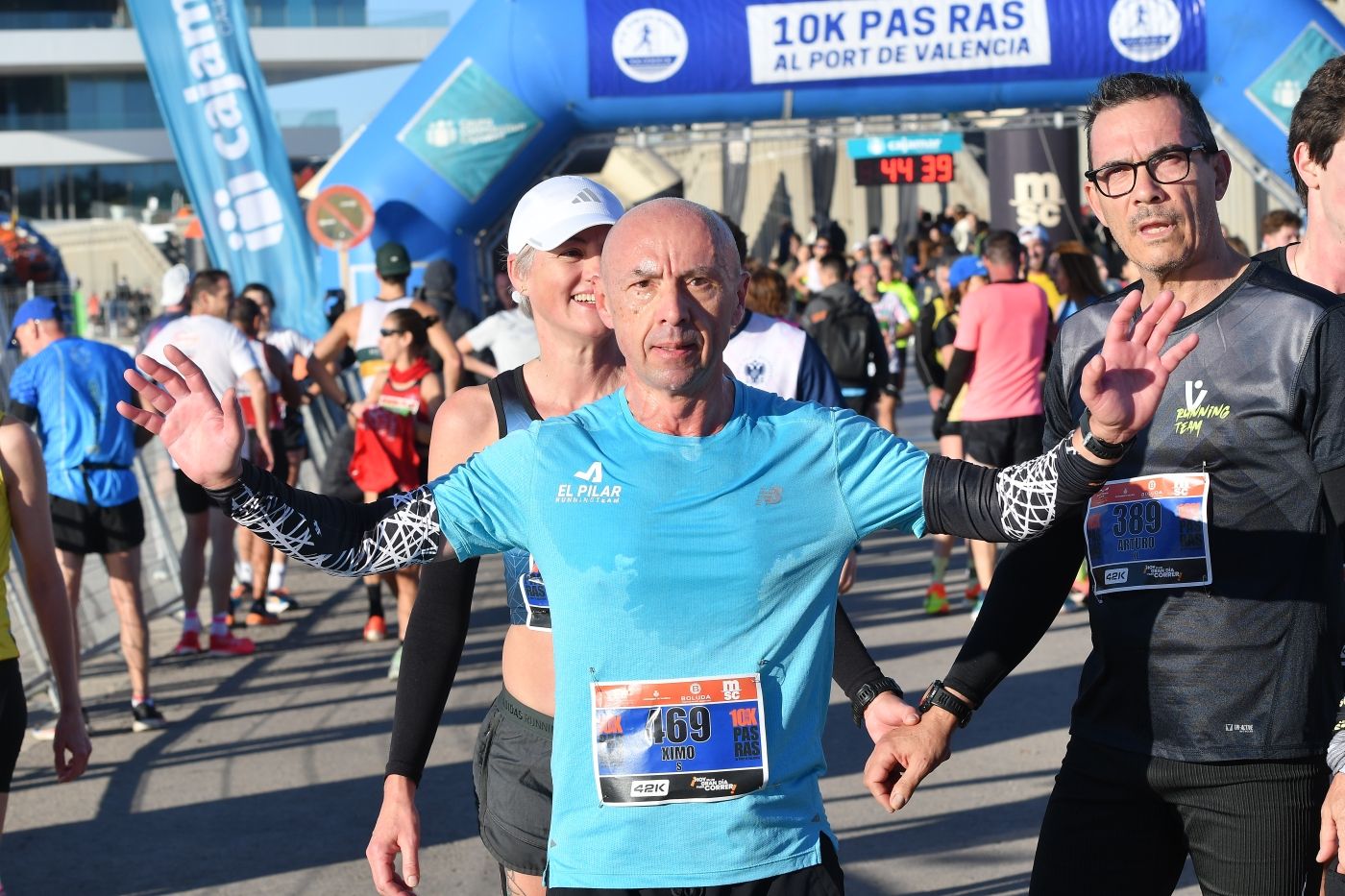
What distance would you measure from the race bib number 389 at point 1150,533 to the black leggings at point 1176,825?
1.00 ft

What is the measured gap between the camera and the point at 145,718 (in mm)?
7547

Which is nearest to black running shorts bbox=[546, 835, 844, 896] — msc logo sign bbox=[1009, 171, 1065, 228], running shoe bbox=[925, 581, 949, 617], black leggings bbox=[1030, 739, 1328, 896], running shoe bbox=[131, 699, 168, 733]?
black leggings bbox=[1030, 739, 1328, 896]

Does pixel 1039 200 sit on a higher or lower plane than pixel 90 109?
lower

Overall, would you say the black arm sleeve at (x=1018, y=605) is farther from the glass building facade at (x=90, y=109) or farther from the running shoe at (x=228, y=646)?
the glass building facade at (x=90, y=109)

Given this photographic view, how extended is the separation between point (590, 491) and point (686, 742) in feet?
1.28

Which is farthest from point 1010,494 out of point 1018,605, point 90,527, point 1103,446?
point 90,527

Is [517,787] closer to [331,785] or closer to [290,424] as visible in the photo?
[331,785]

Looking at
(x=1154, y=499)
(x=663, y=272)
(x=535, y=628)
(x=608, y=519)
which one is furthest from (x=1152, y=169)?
(x=535, y=628)

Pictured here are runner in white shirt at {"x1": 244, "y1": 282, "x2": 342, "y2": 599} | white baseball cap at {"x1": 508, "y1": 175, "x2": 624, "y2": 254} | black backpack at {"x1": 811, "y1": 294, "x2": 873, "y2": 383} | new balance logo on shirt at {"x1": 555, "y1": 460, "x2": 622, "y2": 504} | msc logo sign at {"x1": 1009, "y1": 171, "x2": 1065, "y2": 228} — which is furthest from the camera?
msc logo sign at {"x1": 1009, "y1": 171, "x2": 1065, "y2": 228}

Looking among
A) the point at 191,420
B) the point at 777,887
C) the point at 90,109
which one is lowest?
the point at 777,887

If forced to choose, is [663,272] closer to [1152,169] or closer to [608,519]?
[608,519]

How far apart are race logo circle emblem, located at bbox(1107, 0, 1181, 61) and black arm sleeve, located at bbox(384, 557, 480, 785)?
14.8 meters

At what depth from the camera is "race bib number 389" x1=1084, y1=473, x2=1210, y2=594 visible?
283cm

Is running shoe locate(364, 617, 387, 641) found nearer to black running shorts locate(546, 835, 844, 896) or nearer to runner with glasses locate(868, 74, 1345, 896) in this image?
runner with glasses locate(868, 74, 1345, 896)
